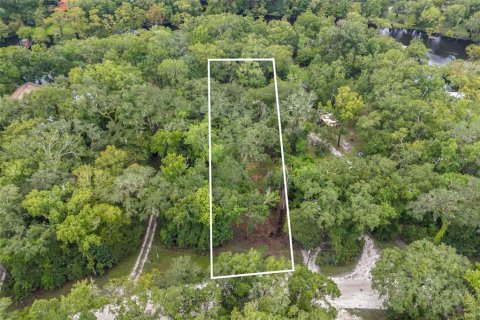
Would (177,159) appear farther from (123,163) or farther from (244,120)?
(244,120)

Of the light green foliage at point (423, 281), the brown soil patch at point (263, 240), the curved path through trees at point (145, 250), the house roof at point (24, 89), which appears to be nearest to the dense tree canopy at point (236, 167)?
the light green foliage at point (423, 281)

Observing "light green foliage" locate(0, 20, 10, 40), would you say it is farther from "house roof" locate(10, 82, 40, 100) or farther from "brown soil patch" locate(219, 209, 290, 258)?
"brown soil patch" locate(219, 209, 290, 258)

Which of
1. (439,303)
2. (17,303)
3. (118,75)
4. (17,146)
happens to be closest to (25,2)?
(118,75)

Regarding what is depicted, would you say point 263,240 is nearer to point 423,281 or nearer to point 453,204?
point 423,281

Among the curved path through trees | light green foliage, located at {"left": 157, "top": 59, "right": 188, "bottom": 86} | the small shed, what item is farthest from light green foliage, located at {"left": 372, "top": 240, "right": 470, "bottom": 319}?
light green foliage, located at {"left": 157, "top": 59, "right": 188, "bottom": 86}

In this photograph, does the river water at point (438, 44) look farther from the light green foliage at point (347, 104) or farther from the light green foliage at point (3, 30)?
the light green foliage at point (3, 30)

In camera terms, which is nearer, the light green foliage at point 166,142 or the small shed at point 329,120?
the light green foliage at point 166,142

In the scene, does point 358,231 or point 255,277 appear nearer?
point 255,277
